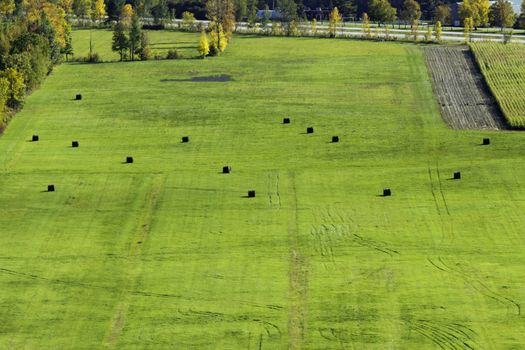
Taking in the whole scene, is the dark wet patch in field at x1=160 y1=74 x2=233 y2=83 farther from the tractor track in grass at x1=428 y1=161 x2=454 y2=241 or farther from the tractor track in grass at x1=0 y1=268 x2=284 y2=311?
the tractor track in grass at x1=0 y1=268 x2=284 y2=311

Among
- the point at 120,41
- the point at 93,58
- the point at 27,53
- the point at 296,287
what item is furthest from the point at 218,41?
the point at 296,287

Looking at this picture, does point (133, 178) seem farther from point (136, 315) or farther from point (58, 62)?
point (58, 62)

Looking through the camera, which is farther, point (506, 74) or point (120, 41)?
point (120, 41)

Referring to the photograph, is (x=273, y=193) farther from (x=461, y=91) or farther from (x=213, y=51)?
(x=213, y=51)

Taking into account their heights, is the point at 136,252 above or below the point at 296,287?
below

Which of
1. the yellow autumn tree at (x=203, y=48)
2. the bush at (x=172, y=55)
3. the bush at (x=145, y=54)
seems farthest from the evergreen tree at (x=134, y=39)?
the yellow autumn tree at (x=203, y=48)

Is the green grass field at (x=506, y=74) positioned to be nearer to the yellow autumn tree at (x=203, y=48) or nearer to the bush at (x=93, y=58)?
the yellow autumn tree at (x=203, y=48)
